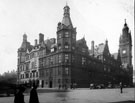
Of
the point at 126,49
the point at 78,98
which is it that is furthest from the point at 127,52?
the point at 78,98

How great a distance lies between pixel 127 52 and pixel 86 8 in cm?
7272

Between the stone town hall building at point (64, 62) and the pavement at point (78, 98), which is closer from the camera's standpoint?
the pavement at point (78, 98)

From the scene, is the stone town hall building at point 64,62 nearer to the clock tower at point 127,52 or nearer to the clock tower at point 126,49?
the clock tower at point 127,52

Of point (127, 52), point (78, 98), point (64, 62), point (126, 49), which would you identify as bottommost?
point (78, 98)

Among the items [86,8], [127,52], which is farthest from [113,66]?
[86,8]

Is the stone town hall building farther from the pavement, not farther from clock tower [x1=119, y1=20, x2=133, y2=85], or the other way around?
clock tower [x1=119, y1=20, x2=133, y2=85]

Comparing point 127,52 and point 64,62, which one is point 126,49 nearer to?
point 127,52

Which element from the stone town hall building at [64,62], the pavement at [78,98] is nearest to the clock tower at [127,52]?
the stone town hall building at [64,62]

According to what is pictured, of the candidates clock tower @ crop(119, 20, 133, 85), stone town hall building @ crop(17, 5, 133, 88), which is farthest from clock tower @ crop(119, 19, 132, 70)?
stone town hall building @ crop(17, 5, 133, 88)

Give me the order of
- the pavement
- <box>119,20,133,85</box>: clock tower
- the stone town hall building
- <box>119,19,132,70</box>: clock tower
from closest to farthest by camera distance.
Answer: the pavement → the stone town hall building → <box>119,20,133,85</box>: clock tower → <box>119,19,132,70</box>: clock tower

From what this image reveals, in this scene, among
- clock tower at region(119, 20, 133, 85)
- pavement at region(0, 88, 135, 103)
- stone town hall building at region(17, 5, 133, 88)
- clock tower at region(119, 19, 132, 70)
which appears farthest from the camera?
clock tower at region(119, 19, 132, 70)

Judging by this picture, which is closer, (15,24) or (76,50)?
(15,24)

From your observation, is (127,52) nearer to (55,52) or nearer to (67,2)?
(55,52)

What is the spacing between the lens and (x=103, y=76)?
60.4 meters
